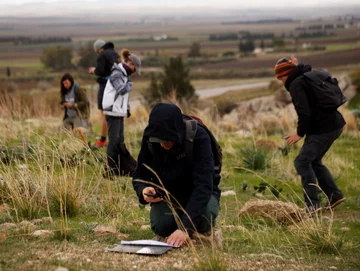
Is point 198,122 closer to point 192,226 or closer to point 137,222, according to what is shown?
point 192,226

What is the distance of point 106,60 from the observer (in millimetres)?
10391

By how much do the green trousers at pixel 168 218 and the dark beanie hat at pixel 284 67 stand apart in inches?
104

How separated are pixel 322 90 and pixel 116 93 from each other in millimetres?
3489

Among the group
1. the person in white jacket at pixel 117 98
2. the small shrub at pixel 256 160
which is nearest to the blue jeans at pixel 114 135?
the person in white jacket at pixel 117 98

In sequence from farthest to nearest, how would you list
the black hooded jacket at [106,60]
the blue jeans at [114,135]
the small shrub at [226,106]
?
the small shrub at [226,106] < the black hooded jacket at [106,60] < the blue jeans at [114,135]

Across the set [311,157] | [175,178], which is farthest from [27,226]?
[311,157]

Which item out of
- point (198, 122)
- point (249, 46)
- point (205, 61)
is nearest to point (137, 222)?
point (198, 122)

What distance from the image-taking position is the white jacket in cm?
968

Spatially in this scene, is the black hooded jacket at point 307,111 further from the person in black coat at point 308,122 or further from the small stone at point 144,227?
the small stone at point 144,227

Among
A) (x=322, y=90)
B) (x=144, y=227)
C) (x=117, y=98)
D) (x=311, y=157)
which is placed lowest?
(x=144, y=227)

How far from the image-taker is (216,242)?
5398mm

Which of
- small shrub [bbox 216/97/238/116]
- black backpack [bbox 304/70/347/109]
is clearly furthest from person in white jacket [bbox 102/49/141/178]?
small shrub [bbox 216/97/238/116]

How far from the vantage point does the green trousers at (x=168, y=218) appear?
533cm

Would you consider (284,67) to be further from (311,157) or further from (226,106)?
(226,106)
